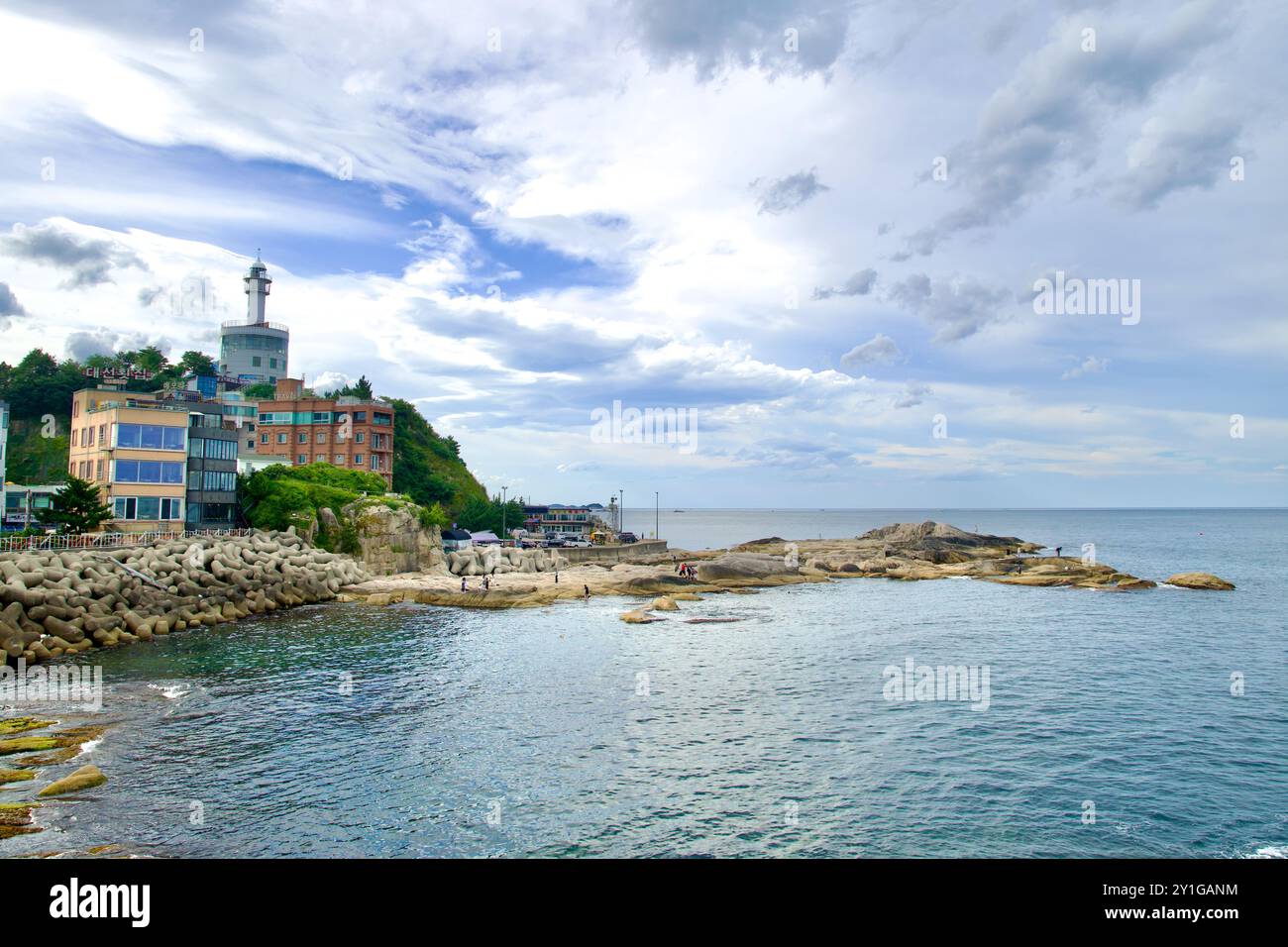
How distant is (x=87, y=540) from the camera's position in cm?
5703

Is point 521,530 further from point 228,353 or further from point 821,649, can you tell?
point 821,649

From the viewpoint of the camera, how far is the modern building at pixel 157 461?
65.9m

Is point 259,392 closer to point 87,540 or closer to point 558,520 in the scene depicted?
point 558,520

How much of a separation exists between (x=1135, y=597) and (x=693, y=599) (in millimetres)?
42281

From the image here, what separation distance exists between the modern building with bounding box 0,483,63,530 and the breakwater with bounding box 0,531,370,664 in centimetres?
1956

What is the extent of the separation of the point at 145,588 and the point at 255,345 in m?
121

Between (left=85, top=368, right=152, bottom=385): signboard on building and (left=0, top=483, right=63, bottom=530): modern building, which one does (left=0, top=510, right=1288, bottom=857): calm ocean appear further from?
(left=85, top=368, right=152, bottom=385): signboard on building

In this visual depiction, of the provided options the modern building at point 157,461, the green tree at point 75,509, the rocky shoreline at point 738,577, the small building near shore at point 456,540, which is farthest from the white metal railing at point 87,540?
the small building near shore at point 456,540

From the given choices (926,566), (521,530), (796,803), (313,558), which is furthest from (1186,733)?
(521,530)

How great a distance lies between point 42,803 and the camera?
22375mm

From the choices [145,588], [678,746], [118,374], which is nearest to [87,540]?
[145,588]

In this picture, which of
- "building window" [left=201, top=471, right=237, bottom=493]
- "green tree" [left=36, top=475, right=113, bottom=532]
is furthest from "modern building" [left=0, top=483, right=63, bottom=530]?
"green tree" [left=36, top=475, right=113, bottom=532]
